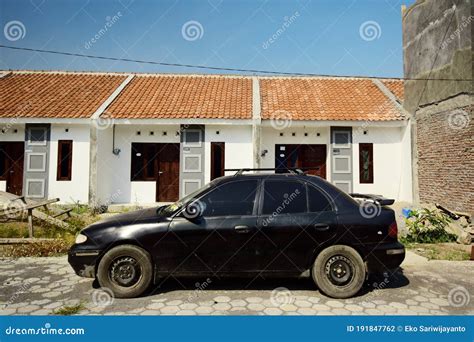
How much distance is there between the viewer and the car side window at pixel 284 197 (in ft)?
12.7

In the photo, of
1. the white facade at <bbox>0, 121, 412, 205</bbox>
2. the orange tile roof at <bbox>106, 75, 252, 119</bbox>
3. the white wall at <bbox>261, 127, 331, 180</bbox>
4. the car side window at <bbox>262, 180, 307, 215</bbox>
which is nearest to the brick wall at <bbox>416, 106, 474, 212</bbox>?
the white facade at <bbox>0, 121, 412, 205</bbox>

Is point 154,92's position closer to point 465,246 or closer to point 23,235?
point 23,235

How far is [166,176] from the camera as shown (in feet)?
37.8

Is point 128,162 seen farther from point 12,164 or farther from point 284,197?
point 284,197

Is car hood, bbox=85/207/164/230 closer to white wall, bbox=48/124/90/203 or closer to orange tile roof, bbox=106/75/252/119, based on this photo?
orange tile roof, bbox=106/75/252/119

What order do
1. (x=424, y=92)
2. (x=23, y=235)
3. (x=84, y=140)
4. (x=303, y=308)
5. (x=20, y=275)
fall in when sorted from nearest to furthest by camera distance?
(x=303, y=308), (x=20, y=275), (x=23, y=235), (x=424, y=92), (x=84, y=140)

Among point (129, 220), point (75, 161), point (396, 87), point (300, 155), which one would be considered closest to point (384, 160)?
point (300, 155)

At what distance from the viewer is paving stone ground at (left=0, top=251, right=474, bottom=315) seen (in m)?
3.39

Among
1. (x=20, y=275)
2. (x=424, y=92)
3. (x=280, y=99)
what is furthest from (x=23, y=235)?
(x=424, y=92)

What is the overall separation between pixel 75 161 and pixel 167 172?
353cm

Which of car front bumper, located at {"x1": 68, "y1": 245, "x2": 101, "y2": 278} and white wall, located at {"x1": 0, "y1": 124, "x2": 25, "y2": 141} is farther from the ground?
white wall, located at {"x1": 0, "y1": 124, "x2": 25, "y2": 141}

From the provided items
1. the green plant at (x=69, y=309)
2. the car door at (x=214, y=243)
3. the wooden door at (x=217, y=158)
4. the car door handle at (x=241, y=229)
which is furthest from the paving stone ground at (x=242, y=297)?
the wooden door at (x=217, y=158)

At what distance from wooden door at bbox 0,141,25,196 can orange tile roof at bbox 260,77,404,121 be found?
975 centimetres

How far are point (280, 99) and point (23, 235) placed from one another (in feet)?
33.6
